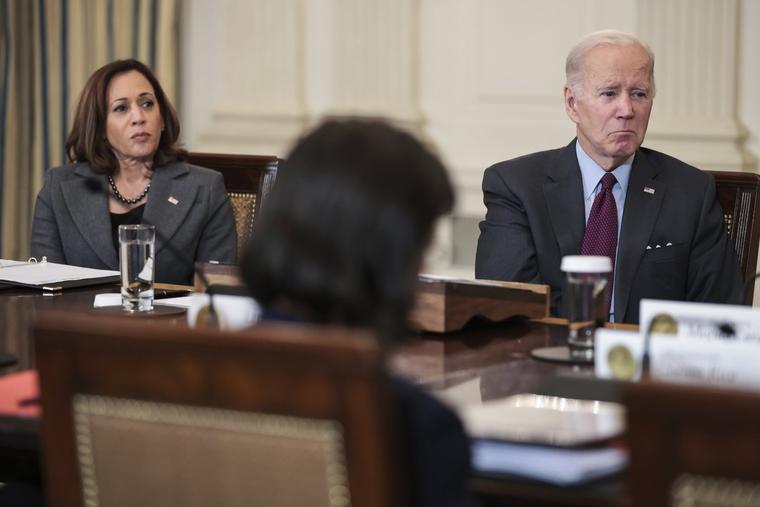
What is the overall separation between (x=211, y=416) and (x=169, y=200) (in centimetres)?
266

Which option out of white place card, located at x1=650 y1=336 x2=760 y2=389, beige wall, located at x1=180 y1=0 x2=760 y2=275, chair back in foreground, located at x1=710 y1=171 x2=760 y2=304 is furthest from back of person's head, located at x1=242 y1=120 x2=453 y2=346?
beige wall, located at x1=180 y1=0 x2=760 y2=275

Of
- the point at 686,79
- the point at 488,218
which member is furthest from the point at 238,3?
the point at 488,218

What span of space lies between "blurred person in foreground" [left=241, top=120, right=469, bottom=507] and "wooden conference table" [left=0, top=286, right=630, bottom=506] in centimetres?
19

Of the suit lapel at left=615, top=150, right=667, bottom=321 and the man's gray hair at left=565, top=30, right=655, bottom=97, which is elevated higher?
the man's gray hair at left=565, top=30, right=655, bottom=97

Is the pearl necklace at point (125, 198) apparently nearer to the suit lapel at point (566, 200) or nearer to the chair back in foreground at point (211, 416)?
the suit lapel at point (566, 200)

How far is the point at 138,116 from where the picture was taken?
12.8ft

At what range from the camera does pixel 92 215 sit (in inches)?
147

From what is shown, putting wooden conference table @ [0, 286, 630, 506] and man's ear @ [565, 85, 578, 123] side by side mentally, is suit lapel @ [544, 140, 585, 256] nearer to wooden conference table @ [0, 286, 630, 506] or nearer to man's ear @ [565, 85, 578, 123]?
man's ear @ [565, 85, 578, 123]

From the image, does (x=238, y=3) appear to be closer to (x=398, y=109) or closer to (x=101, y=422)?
(x=398, y=109)

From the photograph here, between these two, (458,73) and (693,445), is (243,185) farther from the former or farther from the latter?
(693,445)

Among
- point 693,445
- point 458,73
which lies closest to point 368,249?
point 693,445

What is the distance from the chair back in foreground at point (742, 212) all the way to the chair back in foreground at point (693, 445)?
2.22 m

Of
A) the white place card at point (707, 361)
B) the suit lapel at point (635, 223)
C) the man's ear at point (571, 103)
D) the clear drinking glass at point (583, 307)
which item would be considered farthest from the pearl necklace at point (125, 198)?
the white place card at point (707, 361)

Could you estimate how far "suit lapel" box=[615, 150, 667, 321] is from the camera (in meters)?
3.17
